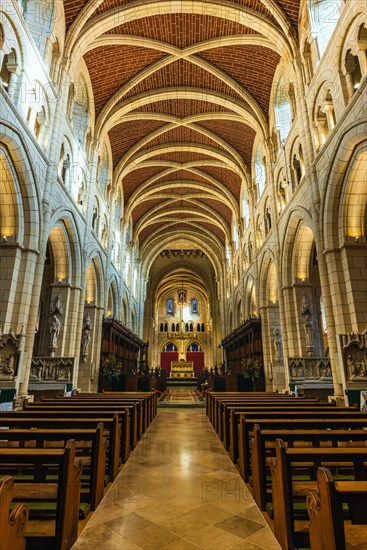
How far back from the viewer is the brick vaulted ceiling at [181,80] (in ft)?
38.5

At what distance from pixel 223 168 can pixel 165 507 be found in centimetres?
2124

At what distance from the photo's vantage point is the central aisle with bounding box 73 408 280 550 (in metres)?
2.80

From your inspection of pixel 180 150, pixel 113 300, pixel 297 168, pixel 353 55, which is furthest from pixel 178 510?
pixel 180 150

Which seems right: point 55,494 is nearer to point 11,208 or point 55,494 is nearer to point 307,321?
point 11,208

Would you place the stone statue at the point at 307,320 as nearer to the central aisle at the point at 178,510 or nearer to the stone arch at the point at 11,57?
the central aisle at the point at 178,510

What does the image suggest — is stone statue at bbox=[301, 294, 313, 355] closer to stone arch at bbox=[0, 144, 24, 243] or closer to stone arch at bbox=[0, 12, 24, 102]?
stone arch at bbox=[0, 144, 24, 243]

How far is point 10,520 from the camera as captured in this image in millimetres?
1915

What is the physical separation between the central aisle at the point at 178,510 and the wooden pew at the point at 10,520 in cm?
94

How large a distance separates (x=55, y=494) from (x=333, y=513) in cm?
217

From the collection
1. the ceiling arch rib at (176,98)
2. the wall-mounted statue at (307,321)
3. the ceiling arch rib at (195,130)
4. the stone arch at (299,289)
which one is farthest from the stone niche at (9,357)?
the ceiling arch rib at (195,130)

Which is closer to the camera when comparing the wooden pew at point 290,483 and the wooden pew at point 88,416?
the wooden pew at point 290,483

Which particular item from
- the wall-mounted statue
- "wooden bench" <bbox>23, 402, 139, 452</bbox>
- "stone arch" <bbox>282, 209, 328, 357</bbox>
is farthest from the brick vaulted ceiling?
"wooden bench" <bbox>23, 402, 139, 452</bbox>

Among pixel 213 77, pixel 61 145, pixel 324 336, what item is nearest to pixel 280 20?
pixel 213 77

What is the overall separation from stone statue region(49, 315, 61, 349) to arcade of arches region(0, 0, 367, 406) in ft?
0.16
